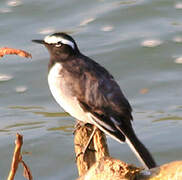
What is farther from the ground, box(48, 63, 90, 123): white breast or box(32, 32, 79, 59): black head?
box(32, 32, 79, 59): black head

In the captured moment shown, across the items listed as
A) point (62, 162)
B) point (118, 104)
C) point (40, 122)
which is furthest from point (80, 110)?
point (40, 122)

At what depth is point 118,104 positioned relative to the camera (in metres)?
5.80

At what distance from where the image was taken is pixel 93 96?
19.4 ft

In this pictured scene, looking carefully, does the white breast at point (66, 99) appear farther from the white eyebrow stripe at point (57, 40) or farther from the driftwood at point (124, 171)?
the driftwood at point (124, 171)

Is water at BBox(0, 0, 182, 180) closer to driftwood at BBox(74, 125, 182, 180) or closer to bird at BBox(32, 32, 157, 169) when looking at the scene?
bird at BBox(32, 32, 157, 169)

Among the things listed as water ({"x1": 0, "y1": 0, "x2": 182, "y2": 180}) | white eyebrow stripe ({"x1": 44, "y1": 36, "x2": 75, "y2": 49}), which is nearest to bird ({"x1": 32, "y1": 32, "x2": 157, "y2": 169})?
white eyebrow stripe ({"x1": 44, "y1": 36, "x2": 75, "y2": 49})

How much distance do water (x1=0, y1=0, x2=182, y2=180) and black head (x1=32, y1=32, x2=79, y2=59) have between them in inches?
92.3

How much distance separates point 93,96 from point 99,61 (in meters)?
4.52

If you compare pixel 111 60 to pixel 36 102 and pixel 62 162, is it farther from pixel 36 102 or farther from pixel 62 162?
pixel 62 162

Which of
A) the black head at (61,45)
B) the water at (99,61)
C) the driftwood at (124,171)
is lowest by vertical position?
the water at (99,61)

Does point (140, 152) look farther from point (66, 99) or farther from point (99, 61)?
point (99, 61)

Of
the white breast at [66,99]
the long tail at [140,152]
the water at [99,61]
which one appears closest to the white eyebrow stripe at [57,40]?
the white breast at [66,99]

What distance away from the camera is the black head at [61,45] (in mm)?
6195

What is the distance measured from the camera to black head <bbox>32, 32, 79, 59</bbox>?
6195 mm
